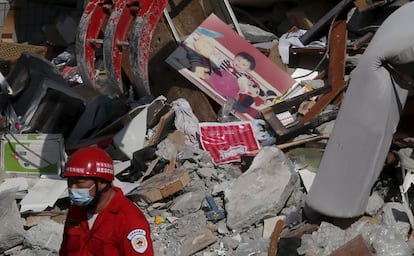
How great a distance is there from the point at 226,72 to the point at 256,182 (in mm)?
2331

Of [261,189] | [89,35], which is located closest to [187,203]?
[261,189]

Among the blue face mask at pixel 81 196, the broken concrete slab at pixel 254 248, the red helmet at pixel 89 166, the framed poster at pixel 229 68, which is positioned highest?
the red helmet at pixel 89 166

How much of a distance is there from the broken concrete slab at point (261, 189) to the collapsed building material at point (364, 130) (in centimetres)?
45

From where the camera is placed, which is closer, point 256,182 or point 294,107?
point 256,182

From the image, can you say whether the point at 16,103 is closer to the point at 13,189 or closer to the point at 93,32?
the point at 13,189

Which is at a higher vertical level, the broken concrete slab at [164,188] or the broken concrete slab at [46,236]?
the broken concrete slab at [164,188]

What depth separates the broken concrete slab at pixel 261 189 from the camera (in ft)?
22.9

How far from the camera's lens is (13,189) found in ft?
25.2

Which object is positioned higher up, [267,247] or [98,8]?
[98,8]

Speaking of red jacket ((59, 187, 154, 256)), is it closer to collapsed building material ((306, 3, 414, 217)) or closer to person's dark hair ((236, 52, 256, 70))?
collapsed building material ((306, 3, 414, 217))

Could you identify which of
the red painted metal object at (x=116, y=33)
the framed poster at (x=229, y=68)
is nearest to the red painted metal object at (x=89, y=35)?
the red painted metal object at (x=116, y=33)

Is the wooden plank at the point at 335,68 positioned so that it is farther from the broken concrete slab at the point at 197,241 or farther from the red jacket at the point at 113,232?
the red jacket at the point at 113,232

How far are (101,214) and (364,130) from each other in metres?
2.90

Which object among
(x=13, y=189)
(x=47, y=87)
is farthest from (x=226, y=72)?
(x=13, y=189)
